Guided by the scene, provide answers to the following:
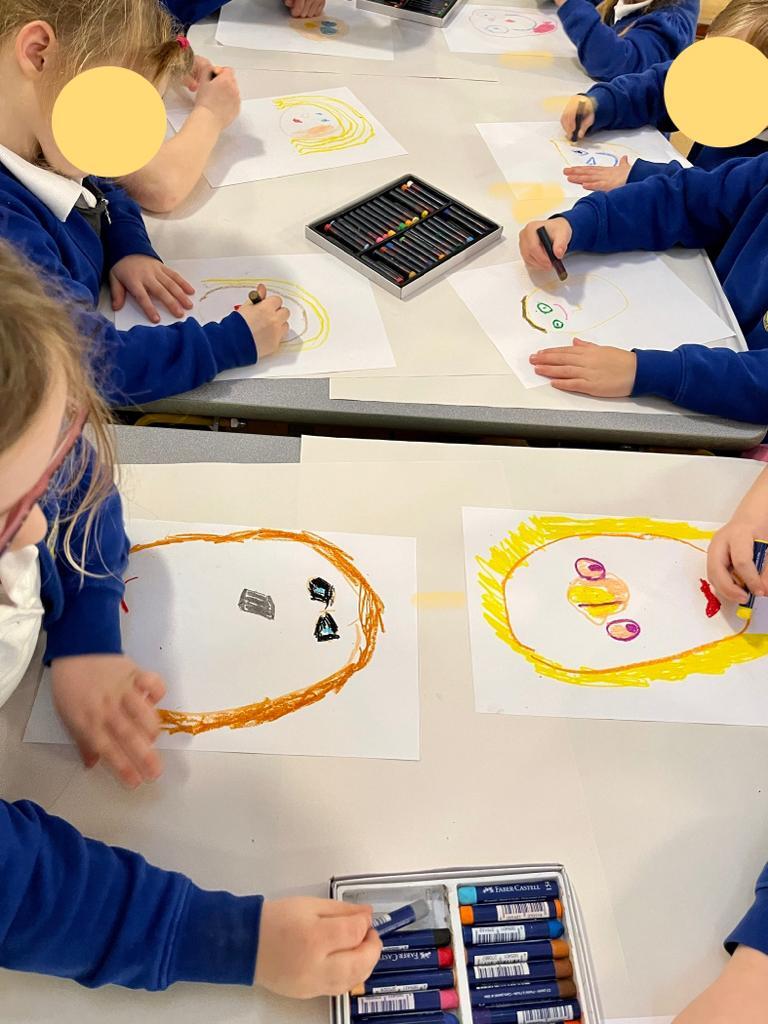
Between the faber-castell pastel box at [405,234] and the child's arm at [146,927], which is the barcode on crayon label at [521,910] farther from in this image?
the faber-castell pastel box at [405,234]

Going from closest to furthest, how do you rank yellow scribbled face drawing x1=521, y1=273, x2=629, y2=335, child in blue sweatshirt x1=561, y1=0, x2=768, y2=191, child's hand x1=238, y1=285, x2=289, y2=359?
child's hand x1=238, y1=285, x2=289, y2=359 → yellow scribbled face drawing x1=521, y1=273, x2=629, y2=335 → child in blue sweatshirt x1=561, y1=0, x2=768, y2=191

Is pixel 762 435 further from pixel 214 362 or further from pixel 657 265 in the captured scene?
pixel 214 362

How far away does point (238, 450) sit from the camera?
2.68 feet

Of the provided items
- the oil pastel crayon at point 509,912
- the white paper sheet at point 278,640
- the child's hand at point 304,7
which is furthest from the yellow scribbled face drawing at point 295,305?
the child's hand at point 304,7

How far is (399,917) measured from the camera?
54cm

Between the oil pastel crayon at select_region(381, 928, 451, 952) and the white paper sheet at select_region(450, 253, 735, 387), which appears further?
the white paper sheet at select_region(450, 253, 735, 387)

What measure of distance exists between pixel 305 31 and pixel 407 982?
147 centimetres

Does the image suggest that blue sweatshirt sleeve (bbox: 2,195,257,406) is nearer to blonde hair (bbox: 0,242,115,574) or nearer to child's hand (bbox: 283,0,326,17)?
blonde hair (bbox: 0,242,115,574)

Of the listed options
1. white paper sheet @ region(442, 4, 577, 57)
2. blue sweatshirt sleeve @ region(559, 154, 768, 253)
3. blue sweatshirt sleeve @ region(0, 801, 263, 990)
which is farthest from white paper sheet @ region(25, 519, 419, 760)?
white paper sheet @ region(442, 4, 577, 57)

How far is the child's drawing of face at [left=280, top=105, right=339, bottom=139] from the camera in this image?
1.23 metres

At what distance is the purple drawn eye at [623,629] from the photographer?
72 cm

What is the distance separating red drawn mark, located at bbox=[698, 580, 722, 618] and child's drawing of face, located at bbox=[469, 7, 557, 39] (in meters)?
1.19

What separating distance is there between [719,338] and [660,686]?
501 mm

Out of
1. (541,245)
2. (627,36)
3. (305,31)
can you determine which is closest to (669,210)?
(541,245)
